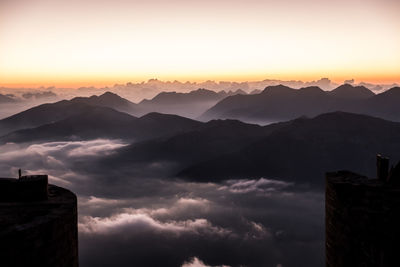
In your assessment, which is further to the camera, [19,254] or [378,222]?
[378,222]

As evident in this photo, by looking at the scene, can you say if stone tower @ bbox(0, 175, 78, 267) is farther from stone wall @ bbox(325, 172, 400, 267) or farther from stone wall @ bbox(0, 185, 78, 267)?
stone wall @ bbox(325, 172, 400, 267)

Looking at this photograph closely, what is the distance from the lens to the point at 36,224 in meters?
16.3

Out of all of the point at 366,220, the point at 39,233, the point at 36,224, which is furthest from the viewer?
the point at 366,220

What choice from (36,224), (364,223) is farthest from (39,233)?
(364,223)

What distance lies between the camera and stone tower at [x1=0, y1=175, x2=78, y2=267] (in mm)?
15289

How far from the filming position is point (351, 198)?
65.2 ft

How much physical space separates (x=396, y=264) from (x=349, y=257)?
2.23 m

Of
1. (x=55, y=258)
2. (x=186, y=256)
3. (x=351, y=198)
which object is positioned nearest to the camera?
(x=55, y=258)

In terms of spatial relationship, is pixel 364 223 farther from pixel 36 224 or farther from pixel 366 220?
pixel 36 224

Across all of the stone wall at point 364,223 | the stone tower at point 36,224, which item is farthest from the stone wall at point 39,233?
the stone wall at point 364,223

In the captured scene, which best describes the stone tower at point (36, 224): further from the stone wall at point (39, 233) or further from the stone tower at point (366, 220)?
the stone tower at point (366, 220)

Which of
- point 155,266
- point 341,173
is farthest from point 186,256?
point 341,173

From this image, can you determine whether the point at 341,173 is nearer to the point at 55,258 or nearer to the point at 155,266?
the point at 55,258

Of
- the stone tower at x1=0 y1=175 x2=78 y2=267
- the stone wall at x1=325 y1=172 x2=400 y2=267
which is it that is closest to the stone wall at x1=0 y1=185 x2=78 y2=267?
the stone tower at x1=0 y1=175 x2=78 y2=267
